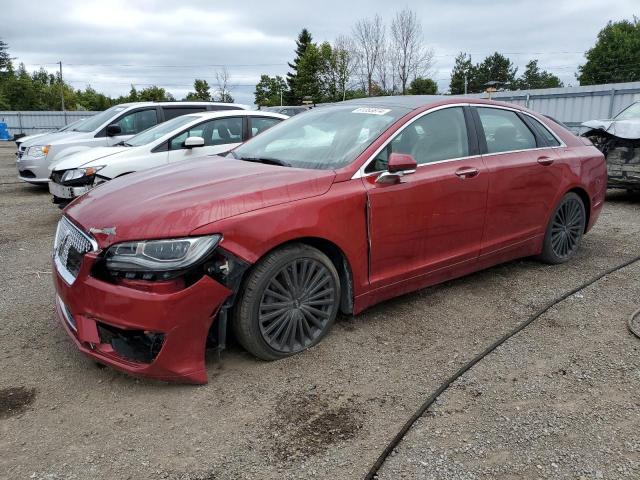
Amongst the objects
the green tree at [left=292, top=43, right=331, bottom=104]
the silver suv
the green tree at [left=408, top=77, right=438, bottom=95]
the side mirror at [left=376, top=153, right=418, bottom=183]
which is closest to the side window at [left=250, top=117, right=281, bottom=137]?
the silver suv

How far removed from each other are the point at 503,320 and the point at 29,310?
3641mm

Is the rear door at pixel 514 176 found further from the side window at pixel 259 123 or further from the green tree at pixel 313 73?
the green tree at pixel 313 73

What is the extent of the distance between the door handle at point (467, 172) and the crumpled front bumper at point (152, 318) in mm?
2046

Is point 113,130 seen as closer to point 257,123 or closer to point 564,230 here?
point 257,123

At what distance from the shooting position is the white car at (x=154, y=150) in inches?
266

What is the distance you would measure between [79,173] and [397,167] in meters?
5.03

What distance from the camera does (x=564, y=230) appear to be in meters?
5.04

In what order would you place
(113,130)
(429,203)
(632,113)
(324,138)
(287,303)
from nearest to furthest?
(287,303) < (429,203) < (324,138) < (632,113) < (113,130)

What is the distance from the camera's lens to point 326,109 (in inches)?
170

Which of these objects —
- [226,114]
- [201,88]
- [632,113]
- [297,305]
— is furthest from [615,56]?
[297,305]

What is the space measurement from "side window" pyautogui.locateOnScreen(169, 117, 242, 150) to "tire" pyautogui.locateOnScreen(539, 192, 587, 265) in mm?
4794

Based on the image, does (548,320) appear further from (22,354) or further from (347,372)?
(22,354)

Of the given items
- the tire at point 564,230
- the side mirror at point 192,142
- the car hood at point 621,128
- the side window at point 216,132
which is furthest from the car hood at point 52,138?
the car hood at point 621,128

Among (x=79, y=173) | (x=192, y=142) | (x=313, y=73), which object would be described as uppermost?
(x=313, y=73)
